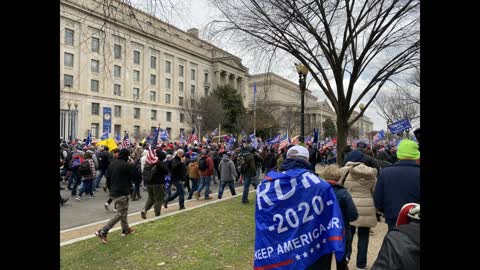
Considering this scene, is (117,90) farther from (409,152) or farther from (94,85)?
(409,152)

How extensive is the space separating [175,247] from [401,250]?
5.59m

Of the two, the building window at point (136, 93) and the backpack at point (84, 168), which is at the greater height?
the building window at point (136, 93)

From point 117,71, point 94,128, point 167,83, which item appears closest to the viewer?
point 94,128

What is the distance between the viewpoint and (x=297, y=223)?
10.4 feet

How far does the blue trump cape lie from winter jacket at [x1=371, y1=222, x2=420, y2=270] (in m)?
1.60

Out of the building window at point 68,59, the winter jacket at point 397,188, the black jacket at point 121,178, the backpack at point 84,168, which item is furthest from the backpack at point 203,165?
the building window at point 68,59

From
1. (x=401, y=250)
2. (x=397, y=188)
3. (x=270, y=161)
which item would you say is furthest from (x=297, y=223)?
(x=270, y=161)

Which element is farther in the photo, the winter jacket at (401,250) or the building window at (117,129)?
the building window at (117,129)

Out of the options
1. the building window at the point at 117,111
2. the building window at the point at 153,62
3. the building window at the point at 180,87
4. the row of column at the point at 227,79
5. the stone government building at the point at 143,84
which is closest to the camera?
the stone government building at the point at 143,84

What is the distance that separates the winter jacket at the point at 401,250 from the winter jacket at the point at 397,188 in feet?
10.2

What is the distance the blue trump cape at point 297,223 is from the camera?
10.3 feet

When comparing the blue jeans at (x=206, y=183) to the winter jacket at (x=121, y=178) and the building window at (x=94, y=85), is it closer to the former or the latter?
the winter jacket at (x=121, y=178)
